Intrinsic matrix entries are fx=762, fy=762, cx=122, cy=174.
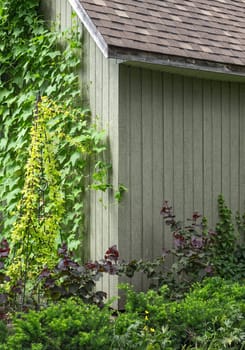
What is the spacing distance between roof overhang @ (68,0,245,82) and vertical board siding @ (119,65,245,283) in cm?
33

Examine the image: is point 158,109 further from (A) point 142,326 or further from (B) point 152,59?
(A) point 142,326

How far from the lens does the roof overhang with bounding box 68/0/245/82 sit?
7543 mm

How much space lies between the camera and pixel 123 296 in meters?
7.95

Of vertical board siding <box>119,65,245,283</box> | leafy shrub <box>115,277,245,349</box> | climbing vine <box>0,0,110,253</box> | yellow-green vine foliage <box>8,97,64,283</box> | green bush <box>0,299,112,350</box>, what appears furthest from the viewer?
climbing vine <box>0,0,110,253</box>

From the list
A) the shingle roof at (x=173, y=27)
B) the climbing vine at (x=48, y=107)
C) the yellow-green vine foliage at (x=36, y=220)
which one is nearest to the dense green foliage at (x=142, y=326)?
the yellow-green vine foliage at (x=36, y=220)

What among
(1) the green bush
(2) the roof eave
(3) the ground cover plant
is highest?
(2) the roof eave

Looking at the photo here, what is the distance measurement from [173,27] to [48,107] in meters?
1.73

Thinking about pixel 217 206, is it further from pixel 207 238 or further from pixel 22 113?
pixel 22 113

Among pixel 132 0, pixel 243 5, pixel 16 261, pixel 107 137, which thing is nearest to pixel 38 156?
pixel 16 261

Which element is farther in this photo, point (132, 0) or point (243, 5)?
point (243, 5)

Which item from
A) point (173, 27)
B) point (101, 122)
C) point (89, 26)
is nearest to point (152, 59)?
point (89, 26)

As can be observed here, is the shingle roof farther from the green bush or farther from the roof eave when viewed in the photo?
the green bush

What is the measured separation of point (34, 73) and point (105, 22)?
151cm

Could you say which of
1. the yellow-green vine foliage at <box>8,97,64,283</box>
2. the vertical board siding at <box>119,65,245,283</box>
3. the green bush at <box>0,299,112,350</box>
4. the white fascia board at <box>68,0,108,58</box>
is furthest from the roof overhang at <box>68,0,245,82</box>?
the green bush at <box>0,299,112,350</box>
